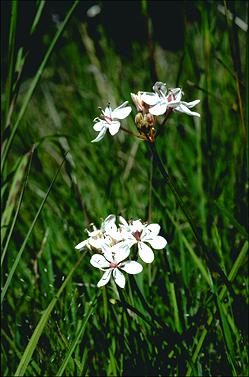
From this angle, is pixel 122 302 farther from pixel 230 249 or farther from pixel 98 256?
pixel 230 249

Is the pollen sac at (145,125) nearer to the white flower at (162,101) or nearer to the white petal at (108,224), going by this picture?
the white flower at (162,101)

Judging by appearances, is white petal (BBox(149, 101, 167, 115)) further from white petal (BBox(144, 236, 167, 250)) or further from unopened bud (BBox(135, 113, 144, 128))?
white petal (BBox(144, 236, 167, 250))

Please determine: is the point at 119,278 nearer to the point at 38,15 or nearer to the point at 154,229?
the point at 154,229

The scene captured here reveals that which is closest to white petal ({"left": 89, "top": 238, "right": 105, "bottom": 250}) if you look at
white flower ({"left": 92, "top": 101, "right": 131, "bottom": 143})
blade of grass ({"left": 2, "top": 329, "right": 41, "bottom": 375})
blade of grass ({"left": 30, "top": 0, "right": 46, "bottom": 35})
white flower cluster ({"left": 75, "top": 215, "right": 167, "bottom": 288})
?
white flower cluster ({"left": 75, "top": 215, "right": 167, "bottom": 288})

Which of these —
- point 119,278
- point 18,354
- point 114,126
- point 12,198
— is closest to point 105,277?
point 119,278

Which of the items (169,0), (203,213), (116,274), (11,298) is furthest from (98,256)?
(169,0)

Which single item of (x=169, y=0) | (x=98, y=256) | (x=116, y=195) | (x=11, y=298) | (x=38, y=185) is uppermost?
(x=169, y=0)
